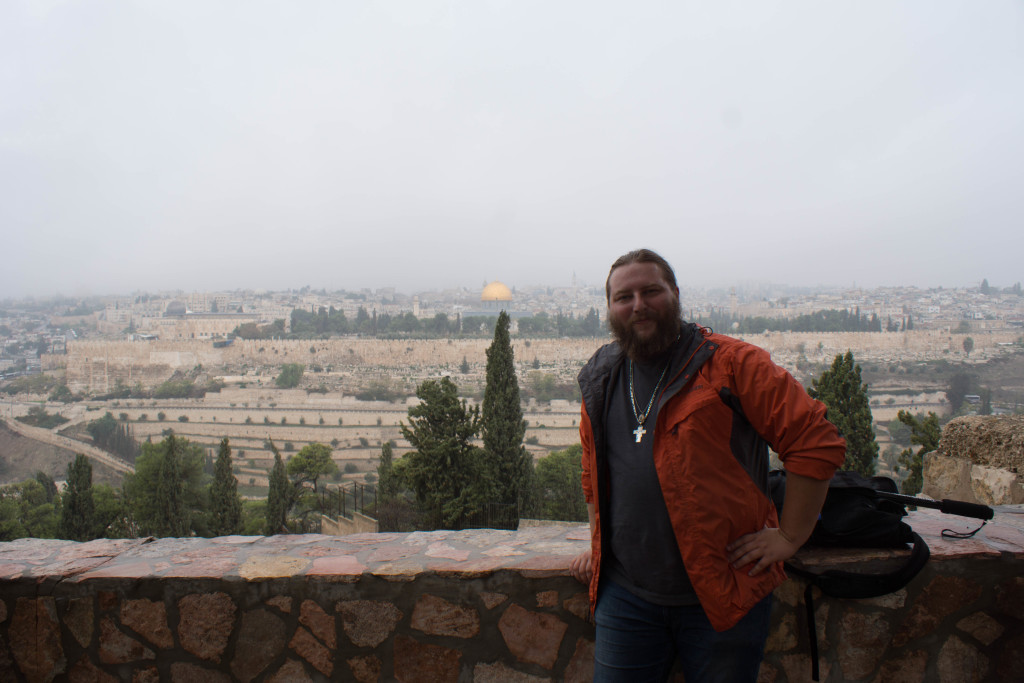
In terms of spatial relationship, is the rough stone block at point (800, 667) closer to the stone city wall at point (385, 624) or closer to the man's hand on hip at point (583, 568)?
the stone city wall at point (385, 624)

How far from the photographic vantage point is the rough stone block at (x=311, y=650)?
1.42 metres

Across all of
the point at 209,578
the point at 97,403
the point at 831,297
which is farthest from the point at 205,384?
the point at 831,297

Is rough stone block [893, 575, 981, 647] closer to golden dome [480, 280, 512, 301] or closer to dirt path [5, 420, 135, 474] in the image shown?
dirt path [5, 420, 135, 474]

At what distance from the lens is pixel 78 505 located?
15.4 meters

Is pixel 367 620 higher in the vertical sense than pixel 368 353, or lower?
higher

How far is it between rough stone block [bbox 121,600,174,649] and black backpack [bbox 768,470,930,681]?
154cm

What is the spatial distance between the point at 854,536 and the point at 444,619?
102 cm

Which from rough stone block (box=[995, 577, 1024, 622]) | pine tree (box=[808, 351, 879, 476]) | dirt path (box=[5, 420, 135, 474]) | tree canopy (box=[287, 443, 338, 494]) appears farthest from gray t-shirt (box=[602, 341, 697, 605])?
dirt path (box=[5, 420, 135, 474])

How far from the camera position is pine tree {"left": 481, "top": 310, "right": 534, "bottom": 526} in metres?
13.5

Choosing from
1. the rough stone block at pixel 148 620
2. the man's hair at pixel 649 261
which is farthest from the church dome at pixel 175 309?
the man's hair at pixel 649 261

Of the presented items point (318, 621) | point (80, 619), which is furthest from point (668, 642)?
point (80, 619)

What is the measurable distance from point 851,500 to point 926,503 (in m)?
0.18

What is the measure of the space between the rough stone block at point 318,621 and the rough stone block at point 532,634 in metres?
0.43

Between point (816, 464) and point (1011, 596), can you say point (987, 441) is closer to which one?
point (1011, 596)
